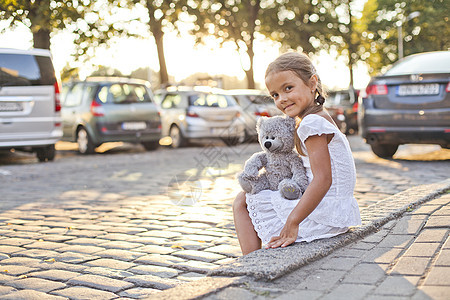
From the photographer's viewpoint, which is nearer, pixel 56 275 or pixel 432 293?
pixel 432 293

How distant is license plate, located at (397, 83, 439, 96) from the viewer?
945cm

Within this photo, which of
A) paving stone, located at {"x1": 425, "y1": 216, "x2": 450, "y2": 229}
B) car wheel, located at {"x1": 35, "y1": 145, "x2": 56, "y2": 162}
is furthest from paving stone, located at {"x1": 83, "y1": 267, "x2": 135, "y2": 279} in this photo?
car wheel, located at {"x1": 35, "y1": 145, "x2": 56, "y2": 162}

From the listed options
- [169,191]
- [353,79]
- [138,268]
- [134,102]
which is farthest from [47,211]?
[353,79]

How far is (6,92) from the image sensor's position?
12.1m

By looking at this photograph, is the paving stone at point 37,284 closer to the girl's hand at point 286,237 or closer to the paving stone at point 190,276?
the paving stone at point 190,276

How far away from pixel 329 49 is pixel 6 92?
28.7 meters

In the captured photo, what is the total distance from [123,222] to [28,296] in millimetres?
2312

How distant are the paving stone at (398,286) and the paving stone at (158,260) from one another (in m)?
1.56

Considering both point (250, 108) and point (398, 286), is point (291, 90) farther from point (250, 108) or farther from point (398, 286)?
point (250, 108)

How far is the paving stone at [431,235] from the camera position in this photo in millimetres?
3722

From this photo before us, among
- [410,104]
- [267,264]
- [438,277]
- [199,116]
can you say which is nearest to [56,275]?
[267,264]

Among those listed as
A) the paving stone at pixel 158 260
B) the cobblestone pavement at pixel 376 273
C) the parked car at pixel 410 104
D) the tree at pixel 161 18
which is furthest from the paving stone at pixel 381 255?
the tree at pixel 161 18

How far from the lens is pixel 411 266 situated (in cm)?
314

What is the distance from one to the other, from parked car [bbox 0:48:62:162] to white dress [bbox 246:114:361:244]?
31.1 feet
